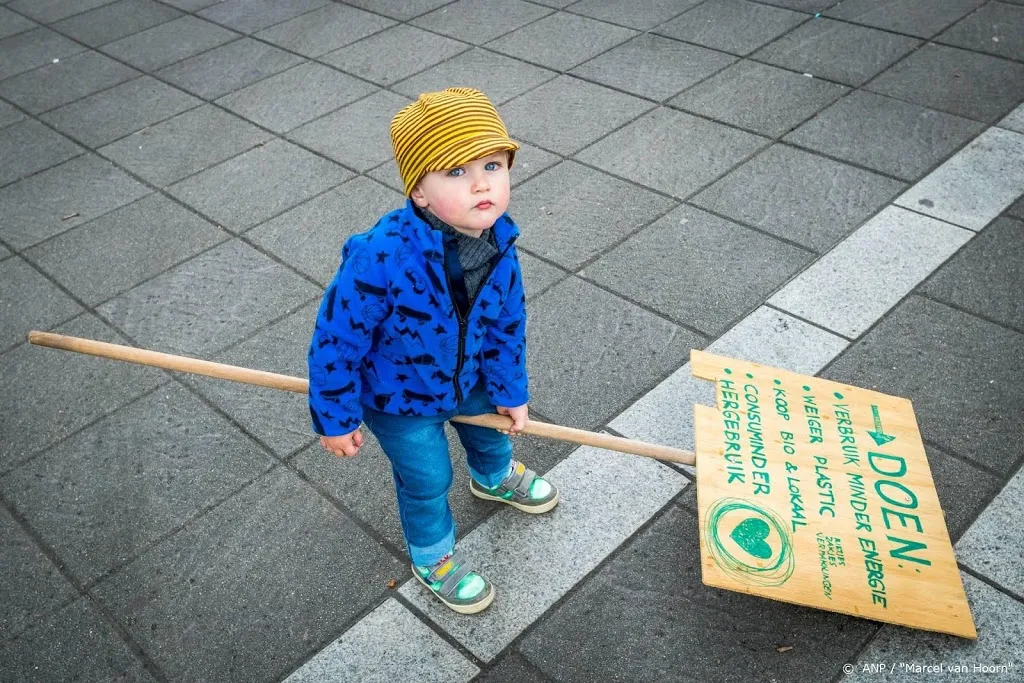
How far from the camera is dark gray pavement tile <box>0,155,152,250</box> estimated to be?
16.4ft

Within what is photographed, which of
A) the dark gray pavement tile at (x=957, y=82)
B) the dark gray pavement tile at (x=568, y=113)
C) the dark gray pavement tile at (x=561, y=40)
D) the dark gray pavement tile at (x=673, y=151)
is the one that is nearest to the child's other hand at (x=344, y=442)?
the dark gray pavement tile at (x=673, y=151)

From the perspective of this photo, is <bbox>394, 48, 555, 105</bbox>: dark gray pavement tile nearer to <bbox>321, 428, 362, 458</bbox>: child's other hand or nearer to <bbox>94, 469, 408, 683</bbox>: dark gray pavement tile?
<bbox>94, 469, 408, 683</bbox>: dark gray pavement tile

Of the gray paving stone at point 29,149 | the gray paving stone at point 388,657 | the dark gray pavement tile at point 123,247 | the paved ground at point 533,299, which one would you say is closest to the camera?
the gray paving stone at point 388,657

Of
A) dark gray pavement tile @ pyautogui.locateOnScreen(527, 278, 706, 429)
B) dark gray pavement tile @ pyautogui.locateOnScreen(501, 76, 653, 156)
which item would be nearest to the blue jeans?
dark gray pavement tile @ pyautogui.locateOnScreen(527, 278, 706, 429)

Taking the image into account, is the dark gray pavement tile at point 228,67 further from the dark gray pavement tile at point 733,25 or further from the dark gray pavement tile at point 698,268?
the dark gray pavement tile at point 698,268

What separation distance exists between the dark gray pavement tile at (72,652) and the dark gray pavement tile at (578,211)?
2504mm

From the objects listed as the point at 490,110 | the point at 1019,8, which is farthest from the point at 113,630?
the point at 1019,8

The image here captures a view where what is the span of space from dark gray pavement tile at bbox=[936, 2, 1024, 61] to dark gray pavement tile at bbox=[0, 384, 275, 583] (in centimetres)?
530

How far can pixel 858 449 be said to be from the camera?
306 cm

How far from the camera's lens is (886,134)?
5.26m

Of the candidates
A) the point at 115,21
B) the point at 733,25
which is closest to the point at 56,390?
the point at 115,21

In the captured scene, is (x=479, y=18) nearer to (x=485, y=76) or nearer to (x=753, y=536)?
(x=485, y=76)

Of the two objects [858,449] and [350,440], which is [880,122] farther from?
[350,440]

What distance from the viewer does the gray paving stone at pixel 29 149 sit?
559 centimetres
